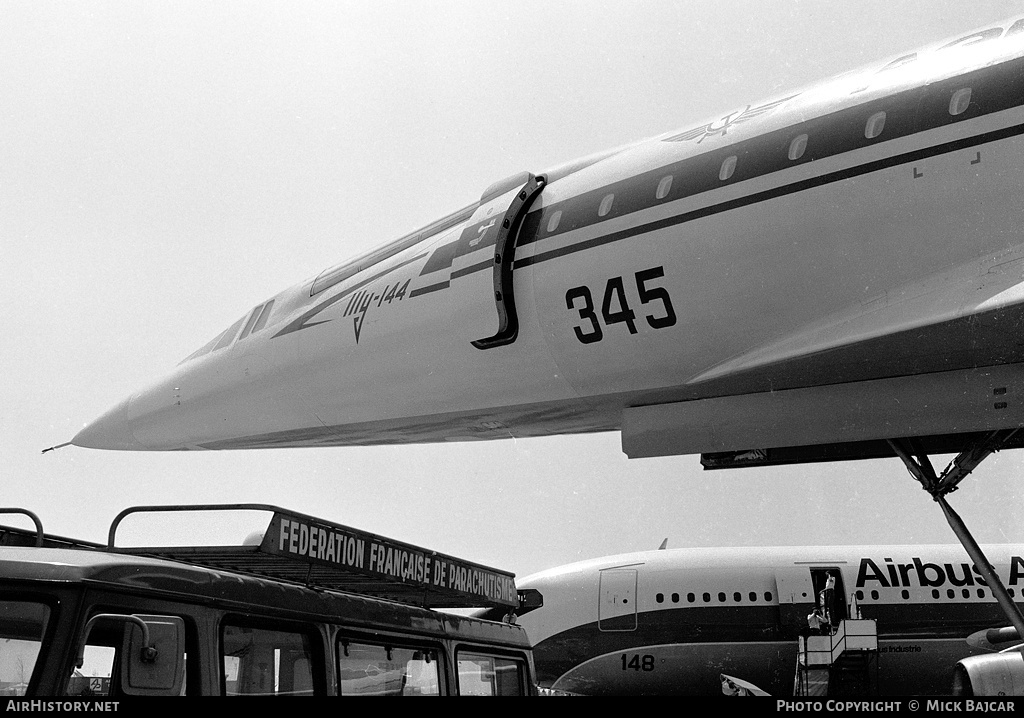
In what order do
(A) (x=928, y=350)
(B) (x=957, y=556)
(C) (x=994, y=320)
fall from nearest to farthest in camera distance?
(C) (x=994, y=320)
(A) (x=928, y=350)
(B) (x=957, y=556)

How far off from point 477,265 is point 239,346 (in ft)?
9.73

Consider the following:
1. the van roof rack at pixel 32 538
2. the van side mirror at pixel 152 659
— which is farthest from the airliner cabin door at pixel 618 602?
the van side mirror at pixel 152 659

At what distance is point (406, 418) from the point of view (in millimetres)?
7309

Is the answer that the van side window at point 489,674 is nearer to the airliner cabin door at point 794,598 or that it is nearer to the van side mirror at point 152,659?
the van side mirror at point 152,659

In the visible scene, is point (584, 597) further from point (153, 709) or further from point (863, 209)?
point (153, 709)

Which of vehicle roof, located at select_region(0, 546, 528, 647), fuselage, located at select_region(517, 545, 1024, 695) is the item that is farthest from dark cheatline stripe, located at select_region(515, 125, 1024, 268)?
fuselage, located at select_region(517, 545, 1024, 695)

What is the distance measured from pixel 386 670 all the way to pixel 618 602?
14.0 meters

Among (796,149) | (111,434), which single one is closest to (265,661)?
(796,149)

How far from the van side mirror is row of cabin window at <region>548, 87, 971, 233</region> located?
4.16m

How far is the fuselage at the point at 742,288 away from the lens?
4.96 m

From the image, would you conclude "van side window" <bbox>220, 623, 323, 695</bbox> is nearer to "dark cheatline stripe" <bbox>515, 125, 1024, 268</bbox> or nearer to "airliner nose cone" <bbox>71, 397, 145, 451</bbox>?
"dark cheatline stripe" <bbox>515, 125, 1024, 268</bbox>

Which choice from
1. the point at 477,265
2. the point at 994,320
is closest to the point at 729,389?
the point at 994,320

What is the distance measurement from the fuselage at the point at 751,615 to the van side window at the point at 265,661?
14.1m

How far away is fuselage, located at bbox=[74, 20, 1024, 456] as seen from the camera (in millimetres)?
4961
